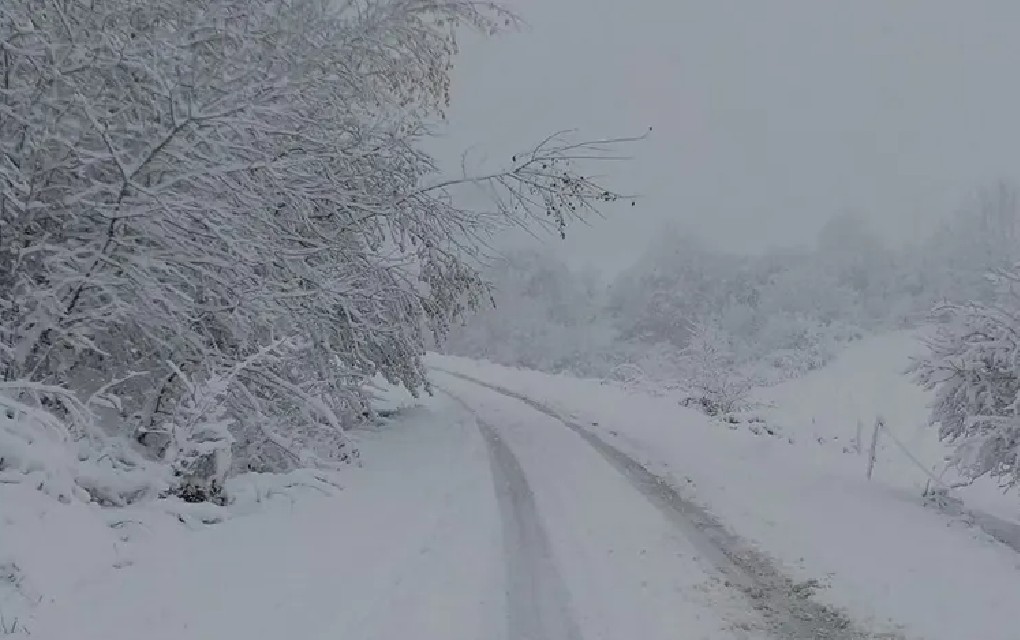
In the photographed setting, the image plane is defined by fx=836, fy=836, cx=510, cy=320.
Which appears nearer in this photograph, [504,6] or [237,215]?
[237,215]

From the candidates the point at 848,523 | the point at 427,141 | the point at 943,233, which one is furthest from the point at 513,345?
the point at 848,523

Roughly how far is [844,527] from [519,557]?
3.40m

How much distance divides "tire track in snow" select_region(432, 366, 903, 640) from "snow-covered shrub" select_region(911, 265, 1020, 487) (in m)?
3.28

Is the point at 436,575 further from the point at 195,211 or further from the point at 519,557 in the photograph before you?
the point at 195,211

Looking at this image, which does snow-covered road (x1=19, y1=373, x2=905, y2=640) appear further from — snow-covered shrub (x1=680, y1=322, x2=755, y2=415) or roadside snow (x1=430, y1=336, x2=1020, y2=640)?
snow-covered shrub (x1=680, y1=322, x2=755, y2=415)

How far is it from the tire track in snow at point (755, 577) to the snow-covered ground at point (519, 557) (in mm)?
24

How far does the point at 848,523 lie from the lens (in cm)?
823

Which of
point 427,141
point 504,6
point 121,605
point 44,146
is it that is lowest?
point 121,605

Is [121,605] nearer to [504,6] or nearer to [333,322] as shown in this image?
[333,322]

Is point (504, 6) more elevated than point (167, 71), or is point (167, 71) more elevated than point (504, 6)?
point (504, 6)

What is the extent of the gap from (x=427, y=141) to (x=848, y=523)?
7.43 metres

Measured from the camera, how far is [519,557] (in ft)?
22.3

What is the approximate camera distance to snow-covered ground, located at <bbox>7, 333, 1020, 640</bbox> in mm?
5082

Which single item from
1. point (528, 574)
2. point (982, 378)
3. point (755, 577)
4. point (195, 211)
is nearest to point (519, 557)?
point (528, 574)
